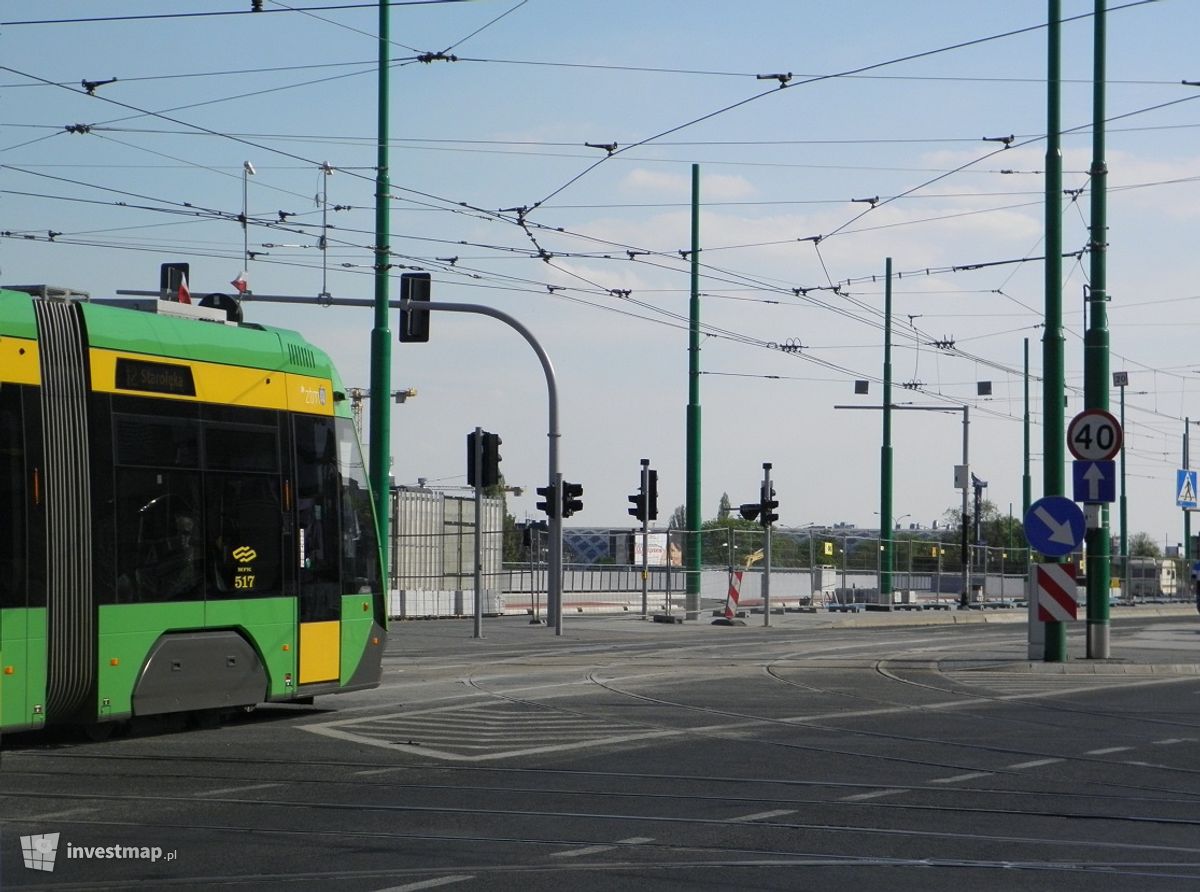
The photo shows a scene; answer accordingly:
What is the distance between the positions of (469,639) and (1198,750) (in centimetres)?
1689

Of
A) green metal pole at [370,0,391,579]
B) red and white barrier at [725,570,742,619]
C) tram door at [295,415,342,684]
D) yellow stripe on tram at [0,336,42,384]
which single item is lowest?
red and white barrier at [725,570,742,619]

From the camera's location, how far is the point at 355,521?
15.2m

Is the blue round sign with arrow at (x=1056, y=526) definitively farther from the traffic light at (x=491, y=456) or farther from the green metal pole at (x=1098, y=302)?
the traffic light at (x=491, y=456)

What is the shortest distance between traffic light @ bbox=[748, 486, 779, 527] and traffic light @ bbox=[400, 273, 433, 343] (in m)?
12.6

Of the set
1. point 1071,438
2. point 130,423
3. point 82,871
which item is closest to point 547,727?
point 130,423

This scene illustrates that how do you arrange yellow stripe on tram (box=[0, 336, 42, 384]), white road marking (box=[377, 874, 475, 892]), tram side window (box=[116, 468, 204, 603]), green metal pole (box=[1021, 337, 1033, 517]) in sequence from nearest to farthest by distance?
1. white road marking (box=[377, 874, 475, 892])
2. yellow stripe on tram (box=[0, 336, 42, 384])
3. tram side window (box=[116, 468, 204, 603])
4. green metal pole (box=[1021, 337, 1033, 517])

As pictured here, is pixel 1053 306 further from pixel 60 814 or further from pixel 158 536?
pixel 60 814

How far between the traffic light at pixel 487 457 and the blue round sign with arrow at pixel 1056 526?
435 inches

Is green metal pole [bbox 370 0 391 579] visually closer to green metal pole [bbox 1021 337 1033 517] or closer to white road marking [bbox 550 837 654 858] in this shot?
white road marking [bbox 550 837 654 858]

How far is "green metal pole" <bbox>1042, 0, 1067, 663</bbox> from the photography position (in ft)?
69.6

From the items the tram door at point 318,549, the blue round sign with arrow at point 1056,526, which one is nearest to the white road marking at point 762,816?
the tram door at point 318,549

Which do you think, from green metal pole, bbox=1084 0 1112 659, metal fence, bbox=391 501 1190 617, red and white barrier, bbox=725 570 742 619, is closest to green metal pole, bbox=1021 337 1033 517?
metal fence, bbox=391 501 1190 617

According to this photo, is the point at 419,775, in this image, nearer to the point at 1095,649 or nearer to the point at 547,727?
the point at 547,727

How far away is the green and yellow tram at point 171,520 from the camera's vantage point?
38.8ft
